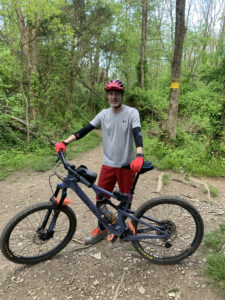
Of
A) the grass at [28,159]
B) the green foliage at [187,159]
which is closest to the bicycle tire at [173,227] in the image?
the green foliage at [187,159]

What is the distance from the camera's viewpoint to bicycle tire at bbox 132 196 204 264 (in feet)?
7.45

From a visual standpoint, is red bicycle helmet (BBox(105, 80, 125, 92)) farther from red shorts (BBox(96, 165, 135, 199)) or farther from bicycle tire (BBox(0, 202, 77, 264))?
bicycle tire (BBox(0, 202, 77, 264))

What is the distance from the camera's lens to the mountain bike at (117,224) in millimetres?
2236

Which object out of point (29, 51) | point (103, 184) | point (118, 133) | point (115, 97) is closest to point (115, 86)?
point (115, 97)

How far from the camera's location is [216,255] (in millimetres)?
2383

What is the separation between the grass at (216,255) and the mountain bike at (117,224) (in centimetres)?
25

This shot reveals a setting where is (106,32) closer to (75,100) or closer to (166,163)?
(75,100)

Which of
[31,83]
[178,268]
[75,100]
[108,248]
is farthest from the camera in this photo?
[75,100]

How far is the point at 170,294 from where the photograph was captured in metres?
2.04

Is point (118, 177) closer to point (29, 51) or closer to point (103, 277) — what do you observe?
point (103, 277)

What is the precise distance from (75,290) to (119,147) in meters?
1.77

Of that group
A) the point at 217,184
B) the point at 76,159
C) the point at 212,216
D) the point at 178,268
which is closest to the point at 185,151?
the point at 217,184

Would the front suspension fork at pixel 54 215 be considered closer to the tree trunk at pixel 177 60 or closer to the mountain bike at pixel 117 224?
the mountain bike at pixel 117 224

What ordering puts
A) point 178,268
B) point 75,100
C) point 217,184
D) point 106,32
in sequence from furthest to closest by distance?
point 75,100 < point 106,32 < point 217,184 < point 178,268
